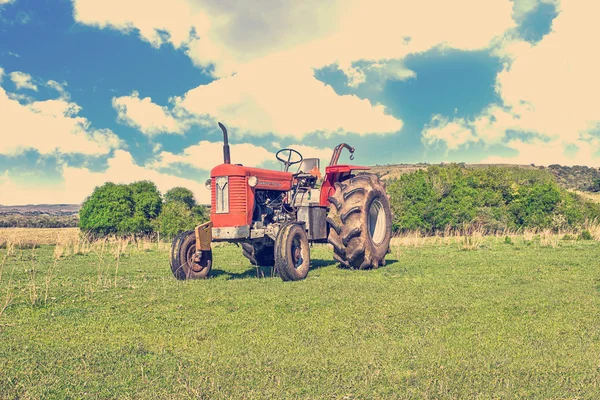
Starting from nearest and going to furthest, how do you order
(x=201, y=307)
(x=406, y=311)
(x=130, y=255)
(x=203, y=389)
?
(x=203, y=389) < (x=406, y=311) < (x=201, y=307) < (x=130, y=255)

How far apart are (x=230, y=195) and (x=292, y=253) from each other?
6.21 ft

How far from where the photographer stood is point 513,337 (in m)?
6.54

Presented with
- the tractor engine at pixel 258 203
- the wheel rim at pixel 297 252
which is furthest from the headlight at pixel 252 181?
the wheel rim at pixel 297 252

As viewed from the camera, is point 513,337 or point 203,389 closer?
point 203,389

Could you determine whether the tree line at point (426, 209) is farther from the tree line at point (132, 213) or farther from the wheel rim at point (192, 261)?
the wheel rim at point (192, 261)

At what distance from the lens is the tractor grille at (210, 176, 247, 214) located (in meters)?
11.5

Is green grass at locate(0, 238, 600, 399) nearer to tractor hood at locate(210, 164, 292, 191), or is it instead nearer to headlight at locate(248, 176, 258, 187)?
headlight at locate(248, 176, 258, 187)

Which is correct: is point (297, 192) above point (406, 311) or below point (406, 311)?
above

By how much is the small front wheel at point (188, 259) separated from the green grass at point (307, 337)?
19.4 inches

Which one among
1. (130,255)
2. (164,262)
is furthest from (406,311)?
(130,255)

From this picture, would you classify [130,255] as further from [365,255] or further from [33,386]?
[33,386]

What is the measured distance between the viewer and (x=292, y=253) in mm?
11578

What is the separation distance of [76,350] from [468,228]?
104ft

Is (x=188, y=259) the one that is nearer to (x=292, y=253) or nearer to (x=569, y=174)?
(x=292, y=253)
